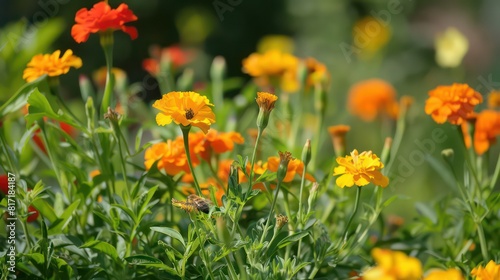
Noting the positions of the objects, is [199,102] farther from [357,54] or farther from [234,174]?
[357,54]

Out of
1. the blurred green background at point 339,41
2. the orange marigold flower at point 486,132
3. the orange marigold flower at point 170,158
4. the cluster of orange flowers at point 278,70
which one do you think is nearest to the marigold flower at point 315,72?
the cluster of orange flowers at point 278,70

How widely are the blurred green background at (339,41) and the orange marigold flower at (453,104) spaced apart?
59.2 inches

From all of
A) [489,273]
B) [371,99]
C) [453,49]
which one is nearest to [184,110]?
[489,273]

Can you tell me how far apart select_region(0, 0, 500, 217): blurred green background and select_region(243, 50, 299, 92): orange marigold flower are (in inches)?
42.3

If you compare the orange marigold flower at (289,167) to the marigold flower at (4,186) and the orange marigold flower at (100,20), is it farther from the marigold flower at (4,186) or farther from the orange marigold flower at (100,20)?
the marigold flower at (4,186)

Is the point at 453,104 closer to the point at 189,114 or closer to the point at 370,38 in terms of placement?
the point at 189,114

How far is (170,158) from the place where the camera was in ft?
3.25

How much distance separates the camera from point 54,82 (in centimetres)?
105

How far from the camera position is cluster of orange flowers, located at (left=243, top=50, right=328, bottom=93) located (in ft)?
4.78

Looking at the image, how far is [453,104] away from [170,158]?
39cm

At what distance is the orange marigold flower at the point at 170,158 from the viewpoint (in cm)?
99

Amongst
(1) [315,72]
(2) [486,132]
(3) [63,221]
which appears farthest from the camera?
(1) [315,72]

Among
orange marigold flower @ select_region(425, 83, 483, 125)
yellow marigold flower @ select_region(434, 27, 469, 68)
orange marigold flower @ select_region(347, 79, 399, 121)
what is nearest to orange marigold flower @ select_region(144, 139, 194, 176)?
orange marigold flower @ select_region(425, 83, 483, 125)

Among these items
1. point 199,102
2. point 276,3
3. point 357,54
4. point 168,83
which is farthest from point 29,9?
point 199,102
